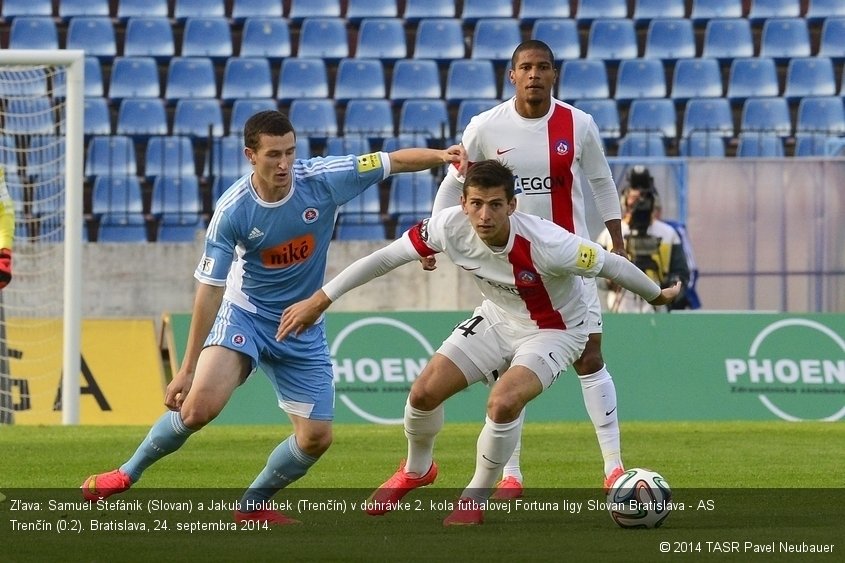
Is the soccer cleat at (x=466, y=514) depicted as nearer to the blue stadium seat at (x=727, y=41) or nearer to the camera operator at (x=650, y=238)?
the camera operator at (x=650, y=238)

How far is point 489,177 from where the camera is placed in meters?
6.61

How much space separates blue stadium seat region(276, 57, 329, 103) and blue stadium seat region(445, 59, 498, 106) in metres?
1.77

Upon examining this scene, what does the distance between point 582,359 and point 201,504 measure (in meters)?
2.13

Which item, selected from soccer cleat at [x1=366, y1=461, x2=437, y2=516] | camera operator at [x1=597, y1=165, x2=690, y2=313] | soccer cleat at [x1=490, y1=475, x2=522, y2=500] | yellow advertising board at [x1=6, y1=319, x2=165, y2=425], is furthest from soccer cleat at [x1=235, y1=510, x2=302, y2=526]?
yellow advertising board at [x1=6, y1=319, x2=165, y2=425]

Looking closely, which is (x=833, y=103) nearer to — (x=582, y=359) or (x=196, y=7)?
(x=196, y=7)

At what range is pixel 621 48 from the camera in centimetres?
2161

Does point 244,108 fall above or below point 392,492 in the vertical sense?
above

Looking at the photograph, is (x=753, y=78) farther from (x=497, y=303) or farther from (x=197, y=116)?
(x=497, y=303)

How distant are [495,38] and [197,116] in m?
4.57

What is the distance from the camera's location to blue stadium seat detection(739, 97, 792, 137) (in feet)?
66.5

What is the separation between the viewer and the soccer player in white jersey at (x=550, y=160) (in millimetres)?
7734

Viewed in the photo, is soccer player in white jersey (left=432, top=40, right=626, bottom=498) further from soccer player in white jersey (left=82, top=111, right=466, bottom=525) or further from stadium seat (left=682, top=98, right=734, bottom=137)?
stadium seat (left=682, top=98, right=734, bottom=137)

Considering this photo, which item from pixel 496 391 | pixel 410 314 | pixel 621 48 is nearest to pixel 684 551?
pixel 496 391

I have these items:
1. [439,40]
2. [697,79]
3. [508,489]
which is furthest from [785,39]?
[508,489]
